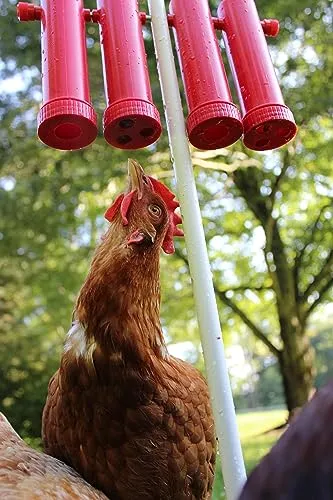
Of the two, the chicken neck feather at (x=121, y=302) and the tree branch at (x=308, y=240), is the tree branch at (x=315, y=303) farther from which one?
the chicken neck feather at (x=121, y=302)

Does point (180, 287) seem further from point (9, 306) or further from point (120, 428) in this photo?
point (120, 428)

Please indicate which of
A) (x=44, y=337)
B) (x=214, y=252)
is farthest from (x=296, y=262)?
(x=44, y=337)

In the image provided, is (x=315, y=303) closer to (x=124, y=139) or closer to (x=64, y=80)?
(x=124, y=139)

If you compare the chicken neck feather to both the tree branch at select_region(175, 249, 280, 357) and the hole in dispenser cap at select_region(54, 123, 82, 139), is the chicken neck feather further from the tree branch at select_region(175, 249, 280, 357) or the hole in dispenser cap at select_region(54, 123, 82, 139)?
the tree branch at select_region(175, 249, 280, 357)

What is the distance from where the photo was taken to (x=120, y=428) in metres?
1.20

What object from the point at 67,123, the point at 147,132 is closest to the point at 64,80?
the point at 67,123

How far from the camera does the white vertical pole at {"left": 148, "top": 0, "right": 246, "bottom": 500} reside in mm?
Result: 1144

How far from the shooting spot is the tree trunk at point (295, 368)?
6941 millimetres

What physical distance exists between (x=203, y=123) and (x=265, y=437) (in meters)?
6.93

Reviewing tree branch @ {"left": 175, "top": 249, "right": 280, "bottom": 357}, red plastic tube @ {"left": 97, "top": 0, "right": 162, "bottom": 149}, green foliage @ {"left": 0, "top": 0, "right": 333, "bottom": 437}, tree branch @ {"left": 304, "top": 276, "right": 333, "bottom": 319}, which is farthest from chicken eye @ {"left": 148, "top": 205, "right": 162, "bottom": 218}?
tree branch @ {"left": 304, "top": 276, "right": 333, "bottom": 319}

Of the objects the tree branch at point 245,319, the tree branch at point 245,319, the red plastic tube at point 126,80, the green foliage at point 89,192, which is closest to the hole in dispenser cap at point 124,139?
the red plastic tube at point 126,80

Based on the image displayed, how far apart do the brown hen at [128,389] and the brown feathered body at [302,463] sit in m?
0.60

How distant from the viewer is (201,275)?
1243 mm

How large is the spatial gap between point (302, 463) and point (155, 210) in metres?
0.80
